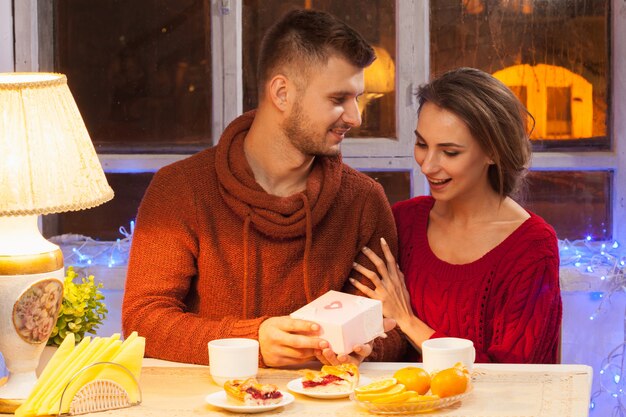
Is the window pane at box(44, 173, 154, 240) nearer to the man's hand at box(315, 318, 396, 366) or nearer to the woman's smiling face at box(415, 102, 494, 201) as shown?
the woman's smiling face at box(415, 102, 494, 201)

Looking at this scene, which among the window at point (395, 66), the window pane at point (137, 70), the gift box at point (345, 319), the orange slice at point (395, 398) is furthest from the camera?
the window pane at point (137, 70)

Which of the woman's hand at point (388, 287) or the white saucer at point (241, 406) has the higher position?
the woman's hand at point (388, 287)

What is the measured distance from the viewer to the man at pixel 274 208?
2.46m

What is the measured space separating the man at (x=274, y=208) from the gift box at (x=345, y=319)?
285 millimetres

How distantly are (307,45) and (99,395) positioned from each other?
1.04 m

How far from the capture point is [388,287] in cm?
260

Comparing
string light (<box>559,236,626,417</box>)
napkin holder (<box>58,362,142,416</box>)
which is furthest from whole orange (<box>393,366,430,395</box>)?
string light (<box>559,236,626,417</box>)

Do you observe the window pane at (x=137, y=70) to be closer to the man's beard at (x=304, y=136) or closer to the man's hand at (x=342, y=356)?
the man's beard at (x=304, y=136)

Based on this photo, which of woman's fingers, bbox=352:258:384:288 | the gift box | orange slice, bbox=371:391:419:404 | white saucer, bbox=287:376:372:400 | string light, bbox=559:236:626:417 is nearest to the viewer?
orange slice, bbox=371:391:419:404

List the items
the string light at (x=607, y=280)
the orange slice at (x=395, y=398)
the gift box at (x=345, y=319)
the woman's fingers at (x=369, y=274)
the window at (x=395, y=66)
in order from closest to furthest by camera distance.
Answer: the orange slice at (x=395, y=398), the gift box at (x=345, y=319), the woman's fingers at (x=369, y=274), the string light at (x=607, y=280), the window at (x=395, y=66)

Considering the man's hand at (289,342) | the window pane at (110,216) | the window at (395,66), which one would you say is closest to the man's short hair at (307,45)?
the man's hand at (289,342)

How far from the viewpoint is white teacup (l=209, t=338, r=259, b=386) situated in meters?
1.99

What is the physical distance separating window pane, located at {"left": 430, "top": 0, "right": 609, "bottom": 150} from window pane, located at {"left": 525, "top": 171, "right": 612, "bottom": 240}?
11cm

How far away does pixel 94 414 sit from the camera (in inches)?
73.3
